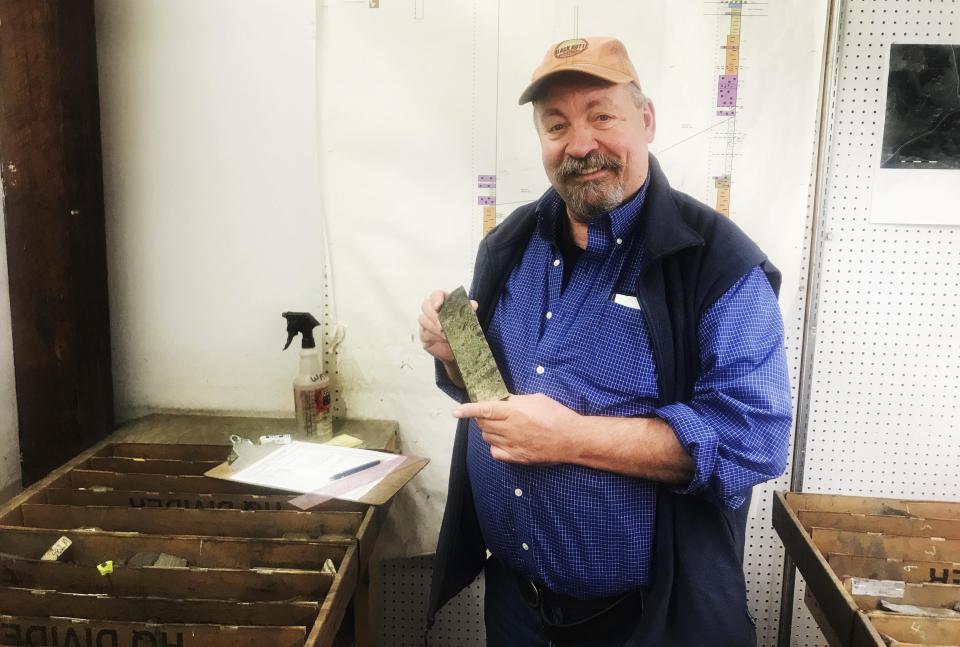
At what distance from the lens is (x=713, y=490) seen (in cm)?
112

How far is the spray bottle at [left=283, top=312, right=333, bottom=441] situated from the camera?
175cm

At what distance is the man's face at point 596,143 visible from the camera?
4.24 feet

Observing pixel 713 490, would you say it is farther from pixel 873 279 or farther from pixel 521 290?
pixel 873 279

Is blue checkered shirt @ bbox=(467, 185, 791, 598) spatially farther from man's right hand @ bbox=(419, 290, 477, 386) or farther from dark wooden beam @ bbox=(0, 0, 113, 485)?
dark wooden beam @ bbox=(0, 0, 113, 485)

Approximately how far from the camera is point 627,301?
4.07ft

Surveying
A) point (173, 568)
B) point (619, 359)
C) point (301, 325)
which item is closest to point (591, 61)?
point (619, 359)

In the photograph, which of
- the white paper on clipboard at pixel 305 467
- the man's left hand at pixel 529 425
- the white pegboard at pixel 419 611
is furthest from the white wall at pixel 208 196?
the man's left hand at pixel 529 425

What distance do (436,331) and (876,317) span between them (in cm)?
124

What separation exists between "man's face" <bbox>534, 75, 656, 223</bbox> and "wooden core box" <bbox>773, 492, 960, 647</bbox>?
848 mm

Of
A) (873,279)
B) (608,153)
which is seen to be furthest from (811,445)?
(608,153)

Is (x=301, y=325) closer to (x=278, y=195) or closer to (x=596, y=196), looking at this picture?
(x=278, y=195)

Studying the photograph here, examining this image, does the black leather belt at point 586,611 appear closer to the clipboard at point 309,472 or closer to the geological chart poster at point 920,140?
the clipboard at point 309,472

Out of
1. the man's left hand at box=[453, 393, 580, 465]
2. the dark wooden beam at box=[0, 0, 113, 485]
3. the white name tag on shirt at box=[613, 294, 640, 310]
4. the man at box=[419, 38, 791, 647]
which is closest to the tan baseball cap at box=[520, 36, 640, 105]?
the man at box=[419, 38, 791, 647]

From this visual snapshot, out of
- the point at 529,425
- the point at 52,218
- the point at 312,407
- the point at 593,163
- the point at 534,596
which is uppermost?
the point at 593,163
